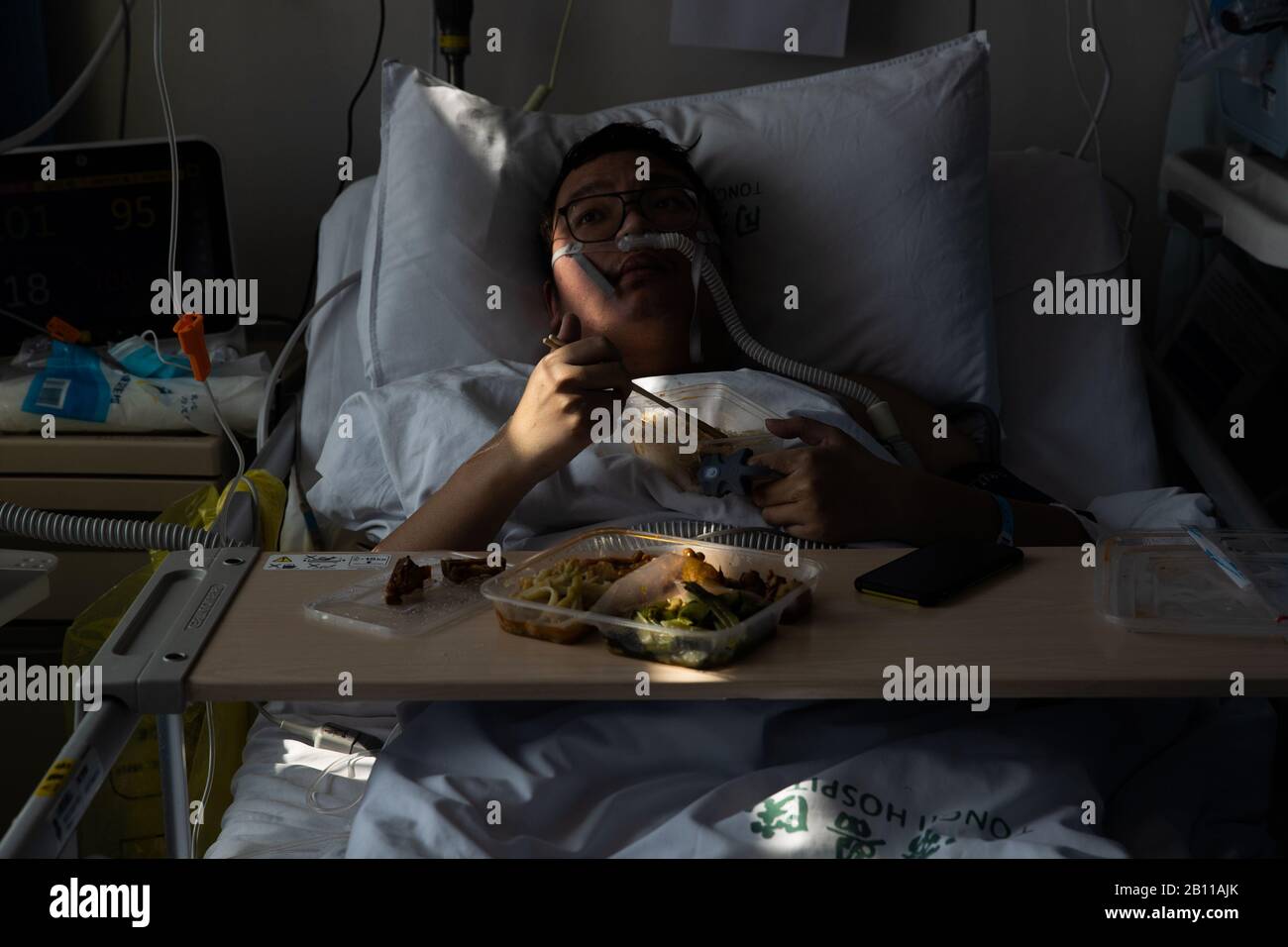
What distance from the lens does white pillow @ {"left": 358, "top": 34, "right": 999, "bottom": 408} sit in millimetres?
1823

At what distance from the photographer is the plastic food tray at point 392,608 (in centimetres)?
101

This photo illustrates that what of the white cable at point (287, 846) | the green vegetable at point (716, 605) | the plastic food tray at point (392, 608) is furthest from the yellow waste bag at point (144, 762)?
the green vegetable at point (716, 605)

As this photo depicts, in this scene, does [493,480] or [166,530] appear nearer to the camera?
[493,480]

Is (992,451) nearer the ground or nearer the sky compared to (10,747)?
nearer the sky

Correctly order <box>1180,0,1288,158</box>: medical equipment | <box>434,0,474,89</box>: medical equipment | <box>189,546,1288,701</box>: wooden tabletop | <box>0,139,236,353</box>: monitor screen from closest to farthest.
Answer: <box>189,546,1288,701</box>: wooden tabletop, <box>1180,0,1288,158</box>: medical equipment, <box>0,139,236,353</box>: monitor screen, <box>434,0,474,89</box>: medical equipment

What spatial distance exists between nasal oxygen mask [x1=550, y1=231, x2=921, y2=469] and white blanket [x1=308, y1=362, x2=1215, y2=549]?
2.2 inches

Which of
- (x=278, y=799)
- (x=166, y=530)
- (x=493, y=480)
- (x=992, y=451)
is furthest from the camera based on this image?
(x=992, y=451)

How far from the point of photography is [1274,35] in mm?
1672

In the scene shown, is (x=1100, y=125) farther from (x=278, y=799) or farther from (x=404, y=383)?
(x=278, y=799)

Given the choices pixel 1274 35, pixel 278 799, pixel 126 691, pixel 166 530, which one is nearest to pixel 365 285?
pixel 166 530

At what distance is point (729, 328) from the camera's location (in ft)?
5.68

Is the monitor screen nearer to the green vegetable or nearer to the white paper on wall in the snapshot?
the white paper on wall

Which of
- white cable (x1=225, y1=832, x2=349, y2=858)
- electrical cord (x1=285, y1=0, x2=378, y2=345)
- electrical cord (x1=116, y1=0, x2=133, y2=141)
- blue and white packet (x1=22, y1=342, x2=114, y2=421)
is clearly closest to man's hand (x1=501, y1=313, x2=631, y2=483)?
white cable (x1=225, y1=832, x2=349, y2=858)

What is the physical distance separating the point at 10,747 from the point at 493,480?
3.52ft
